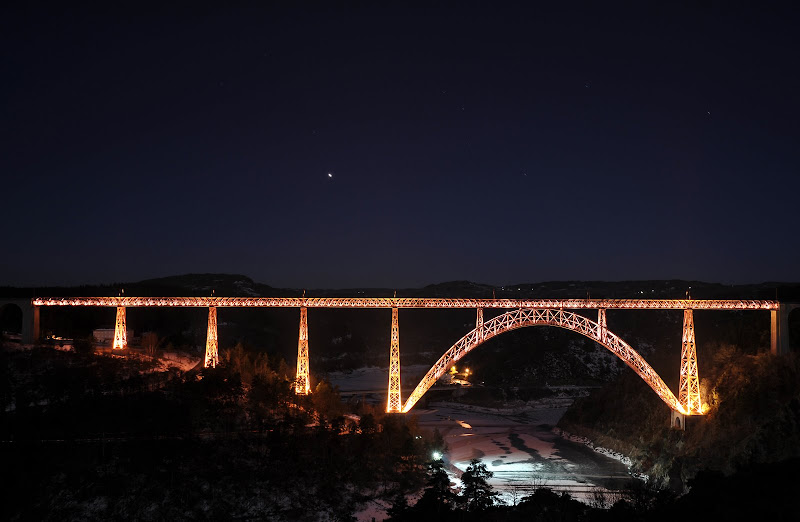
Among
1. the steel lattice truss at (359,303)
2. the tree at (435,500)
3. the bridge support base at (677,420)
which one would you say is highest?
the steel lattice truss at (359,303)

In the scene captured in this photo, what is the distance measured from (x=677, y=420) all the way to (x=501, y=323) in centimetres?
1452

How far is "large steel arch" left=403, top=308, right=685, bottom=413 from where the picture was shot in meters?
48.1

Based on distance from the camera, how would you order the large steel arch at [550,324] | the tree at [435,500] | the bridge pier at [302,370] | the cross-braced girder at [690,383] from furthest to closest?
the bridge pier at [302,370]
the large steel arch at [550,324]
the cross-braced girder at [690,383]
the tree at [435,500]

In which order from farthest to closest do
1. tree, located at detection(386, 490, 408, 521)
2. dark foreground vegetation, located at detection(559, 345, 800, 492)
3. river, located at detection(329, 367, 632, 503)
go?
river, located at detection(329, 367, 632, 503) → dark foreground vegetation, located at detection(559, 345, 800, 492) → tree, located at detection(386, 490, 408, 521)

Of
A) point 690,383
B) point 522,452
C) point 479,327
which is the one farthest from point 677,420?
point 479,327

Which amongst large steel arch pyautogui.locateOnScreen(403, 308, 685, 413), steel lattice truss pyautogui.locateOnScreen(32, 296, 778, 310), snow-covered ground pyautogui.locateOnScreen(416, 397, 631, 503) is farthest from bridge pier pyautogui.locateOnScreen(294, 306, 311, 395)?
snow-covered ground pyautogui.locateOnScreen(416, 397, 631, 503)

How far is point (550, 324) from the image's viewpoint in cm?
5031

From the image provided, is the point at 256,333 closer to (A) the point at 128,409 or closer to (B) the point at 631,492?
(A) the point at 128,409

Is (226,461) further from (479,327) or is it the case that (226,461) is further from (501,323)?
(501,323)

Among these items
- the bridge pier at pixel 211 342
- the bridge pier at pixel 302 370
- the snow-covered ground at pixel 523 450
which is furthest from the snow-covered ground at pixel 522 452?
the bridge pier at pixel 211 342

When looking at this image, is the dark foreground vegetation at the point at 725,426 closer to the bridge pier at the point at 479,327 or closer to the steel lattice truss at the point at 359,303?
the steel lattice truss at the point at 359,303

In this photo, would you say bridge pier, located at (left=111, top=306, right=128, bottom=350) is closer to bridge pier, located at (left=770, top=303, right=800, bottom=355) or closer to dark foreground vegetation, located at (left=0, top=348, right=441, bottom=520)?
dark foreground vegetation, located at (left=0, top=348, right=441, bottom=520)

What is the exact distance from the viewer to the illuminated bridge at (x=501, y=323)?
4628 cm

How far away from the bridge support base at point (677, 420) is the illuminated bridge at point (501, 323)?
0.07 metres
